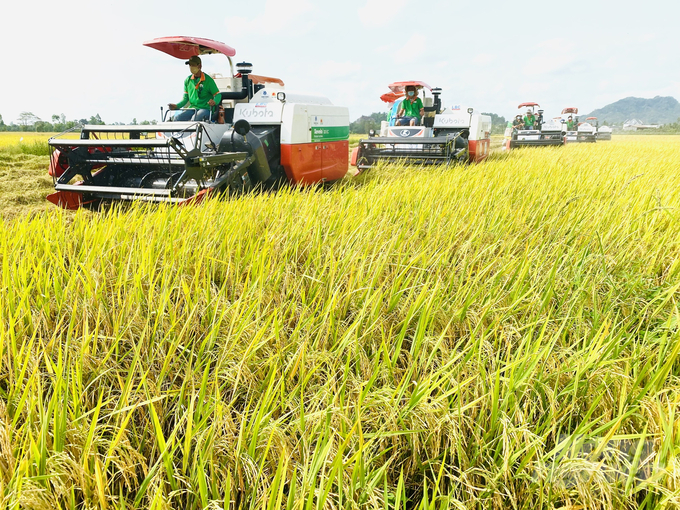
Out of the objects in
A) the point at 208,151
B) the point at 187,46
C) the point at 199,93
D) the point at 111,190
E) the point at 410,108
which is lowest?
the point at 111,190

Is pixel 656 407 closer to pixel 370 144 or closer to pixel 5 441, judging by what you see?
pixel 5 441

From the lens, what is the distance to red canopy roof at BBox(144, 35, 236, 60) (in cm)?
502

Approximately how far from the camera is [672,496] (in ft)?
3.03

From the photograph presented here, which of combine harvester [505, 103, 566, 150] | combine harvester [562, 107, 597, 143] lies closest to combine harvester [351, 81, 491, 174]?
combine harvester [505, 103, 566, 150]

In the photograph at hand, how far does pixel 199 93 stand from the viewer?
17.9 ft

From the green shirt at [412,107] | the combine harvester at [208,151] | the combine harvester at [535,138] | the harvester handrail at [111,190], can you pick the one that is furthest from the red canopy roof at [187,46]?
the combine harvester at [535,138]

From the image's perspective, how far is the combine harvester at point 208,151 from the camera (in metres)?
4.13

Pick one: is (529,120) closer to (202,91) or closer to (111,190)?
(202,91)

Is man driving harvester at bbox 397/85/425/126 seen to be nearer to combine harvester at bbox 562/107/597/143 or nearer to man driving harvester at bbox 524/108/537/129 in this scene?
man driving harvester at bbox 524/108/537/129

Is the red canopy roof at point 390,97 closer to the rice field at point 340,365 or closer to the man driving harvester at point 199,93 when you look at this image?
the man driving harvester at point 199,93

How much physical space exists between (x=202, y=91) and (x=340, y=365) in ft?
16.4

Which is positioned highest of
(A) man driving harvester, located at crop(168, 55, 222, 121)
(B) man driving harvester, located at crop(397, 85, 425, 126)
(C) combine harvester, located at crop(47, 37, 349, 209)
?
(B) man driving harvester, located at crop(397, 85, 425, 126)

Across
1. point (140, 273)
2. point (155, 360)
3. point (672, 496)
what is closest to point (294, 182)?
point (140, 273)

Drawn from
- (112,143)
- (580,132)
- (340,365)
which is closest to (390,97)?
(112,143)
